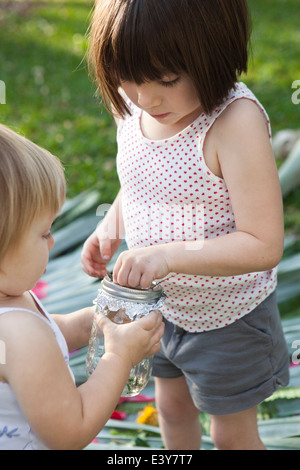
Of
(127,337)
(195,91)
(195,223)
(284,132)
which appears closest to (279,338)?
(195,223)

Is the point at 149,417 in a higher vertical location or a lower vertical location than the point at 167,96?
lower

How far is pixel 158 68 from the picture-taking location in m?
1.58

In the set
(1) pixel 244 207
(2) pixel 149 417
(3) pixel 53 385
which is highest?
(1) pixel 244 207

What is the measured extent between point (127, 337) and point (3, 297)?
30cm

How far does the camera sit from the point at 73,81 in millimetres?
6297

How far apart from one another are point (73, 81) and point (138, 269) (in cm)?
506

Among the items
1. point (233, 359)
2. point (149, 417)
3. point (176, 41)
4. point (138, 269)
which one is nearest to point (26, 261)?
point (138, 269)

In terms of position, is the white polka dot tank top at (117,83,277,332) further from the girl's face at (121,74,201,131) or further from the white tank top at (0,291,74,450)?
the white tank top at (0,291,74,450)

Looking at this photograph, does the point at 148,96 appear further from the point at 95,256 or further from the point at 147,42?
the point at 95,256

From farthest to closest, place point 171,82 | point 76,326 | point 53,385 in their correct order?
point 76,326, point 171,82, point 53,385

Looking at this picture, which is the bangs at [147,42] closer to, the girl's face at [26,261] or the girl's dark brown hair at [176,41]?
the girl's dark brown hair at [176,41]

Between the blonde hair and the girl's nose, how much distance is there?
33cm

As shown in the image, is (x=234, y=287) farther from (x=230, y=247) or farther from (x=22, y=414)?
(x=22, y=414)

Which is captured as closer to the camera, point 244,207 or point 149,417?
point 244,207
